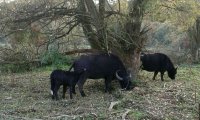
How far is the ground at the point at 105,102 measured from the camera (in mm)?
11852

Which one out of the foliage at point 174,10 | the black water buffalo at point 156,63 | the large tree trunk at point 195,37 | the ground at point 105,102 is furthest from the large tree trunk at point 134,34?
the large tree trunk at point 195,37

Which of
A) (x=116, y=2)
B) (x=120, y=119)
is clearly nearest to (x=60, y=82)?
(x=120, y=119)

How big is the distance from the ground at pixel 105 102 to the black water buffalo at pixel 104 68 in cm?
46

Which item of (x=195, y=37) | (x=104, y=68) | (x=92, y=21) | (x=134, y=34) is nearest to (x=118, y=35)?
(x=134, y=34)

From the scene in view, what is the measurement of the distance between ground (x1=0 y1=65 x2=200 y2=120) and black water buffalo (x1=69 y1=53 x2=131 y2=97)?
46 centimetres

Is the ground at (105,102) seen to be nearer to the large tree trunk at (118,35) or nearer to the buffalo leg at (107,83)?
the buffalo leg at (107,83)

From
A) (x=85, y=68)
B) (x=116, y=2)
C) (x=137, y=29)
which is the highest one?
(x=116, y=2)

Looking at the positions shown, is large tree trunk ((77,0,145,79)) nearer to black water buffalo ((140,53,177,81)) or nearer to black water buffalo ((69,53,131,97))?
black water buffalo ((69,53,131,97))

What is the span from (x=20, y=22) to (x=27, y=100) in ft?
11.2

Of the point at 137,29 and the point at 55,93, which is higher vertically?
the point at 137,29

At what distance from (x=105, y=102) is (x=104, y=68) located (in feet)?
8.48

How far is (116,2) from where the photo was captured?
18188 mm

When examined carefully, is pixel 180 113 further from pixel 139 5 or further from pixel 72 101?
pixel 139 5

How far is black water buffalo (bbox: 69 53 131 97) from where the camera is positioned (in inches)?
616
